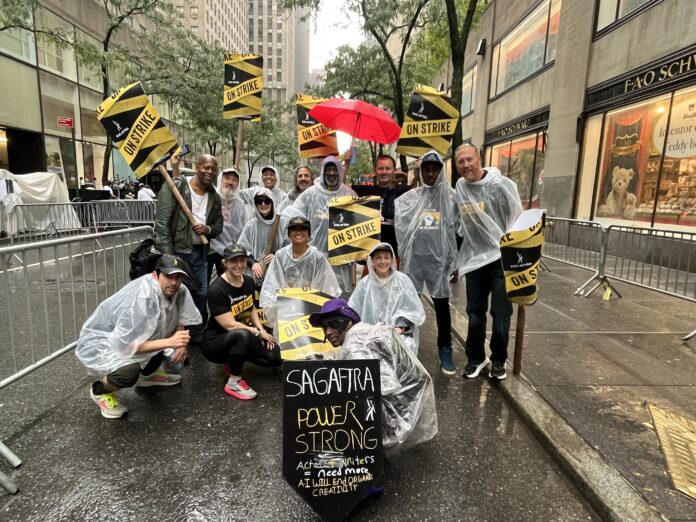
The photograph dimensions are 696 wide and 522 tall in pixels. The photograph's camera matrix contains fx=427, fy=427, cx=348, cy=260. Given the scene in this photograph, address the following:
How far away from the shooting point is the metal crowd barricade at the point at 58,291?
11.1 feet

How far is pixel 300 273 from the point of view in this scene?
3.96m

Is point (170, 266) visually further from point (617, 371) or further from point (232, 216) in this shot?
point (617, 371)

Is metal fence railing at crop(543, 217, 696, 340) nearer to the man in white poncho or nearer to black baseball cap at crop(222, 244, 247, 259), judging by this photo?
the man in white poncho

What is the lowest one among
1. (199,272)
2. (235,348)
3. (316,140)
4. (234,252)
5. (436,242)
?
(235,348)

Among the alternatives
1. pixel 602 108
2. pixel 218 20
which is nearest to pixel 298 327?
pixel 602 108

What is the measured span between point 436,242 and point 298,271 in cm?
130

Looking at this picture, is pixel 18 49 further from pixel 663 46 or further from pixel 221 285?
pixel 663 46

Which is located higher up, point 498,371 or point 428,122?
point 428,122

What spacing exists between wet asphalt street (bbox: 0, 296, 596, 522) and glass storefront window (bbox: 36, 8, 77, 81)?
62.6 feet

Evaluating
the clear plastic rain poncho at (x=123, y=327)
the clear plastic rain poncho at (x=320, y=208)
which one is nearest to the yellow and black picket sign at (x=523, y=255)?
the clear plastic rain poncho at (x=320, y=208)

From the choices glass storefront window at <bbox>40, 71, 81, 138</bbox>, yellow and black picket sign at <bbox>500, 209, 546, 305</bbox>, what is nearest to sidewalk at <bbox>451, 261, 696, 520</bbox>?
yellow and black picket sign at <bbox>500, 209, 546, 305</bbox>

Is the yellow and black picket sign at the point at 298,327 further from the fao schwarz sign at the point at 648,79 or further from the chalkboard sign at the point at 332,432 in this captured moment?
the fao schwarz sign at the point at 648,79

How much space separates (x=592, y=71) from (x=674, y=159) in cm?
380

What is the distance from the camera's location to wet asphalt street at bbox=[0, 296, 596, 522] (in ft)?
7.30
